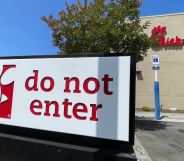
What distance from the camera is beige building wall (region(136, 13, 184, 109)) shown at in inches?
902

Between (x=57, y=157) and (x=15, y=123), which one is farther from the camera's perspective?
(x=15, y=123)

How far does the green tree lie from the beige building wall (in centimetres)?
1133

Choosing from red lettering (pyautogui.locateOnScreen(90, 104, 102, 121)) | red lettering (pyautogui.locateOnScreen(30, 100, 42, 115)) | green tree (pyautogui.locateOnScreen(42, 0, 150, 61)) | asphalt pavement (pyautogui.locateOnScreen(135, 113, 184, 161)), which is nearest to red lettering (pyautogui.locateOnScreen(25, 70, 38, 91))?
red lettering (pyautogui.locateOnScreen(30, 100, 42, 115))

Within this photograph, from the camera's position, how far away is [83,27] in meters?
12.0

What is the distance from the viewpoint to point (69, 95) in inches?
117

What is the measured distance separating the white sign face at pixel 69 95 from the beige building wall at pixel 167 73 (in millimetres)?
20885

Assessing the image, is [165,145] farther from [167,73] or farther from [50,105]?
[167,73]

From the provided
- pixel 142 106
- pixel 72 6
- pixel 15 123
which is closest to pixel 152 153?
pixel 15 123

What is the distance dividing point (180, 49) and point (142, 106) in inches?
213

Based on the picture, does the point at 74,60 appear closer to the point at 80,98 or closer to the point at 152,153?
the point at 80,98

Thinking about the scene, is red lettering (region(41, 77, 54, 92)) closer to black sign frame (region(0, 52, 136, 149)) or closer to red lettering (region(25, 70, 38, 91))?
red lettering (region(25, 70, 38, 91))

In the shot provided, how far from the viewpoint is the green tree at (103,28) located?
11633 mm

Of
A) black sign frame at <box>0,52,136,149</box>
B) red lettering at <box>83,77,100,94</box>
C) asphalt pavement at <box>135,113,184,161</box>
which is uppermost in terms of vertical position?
red lettering at <box>83,77,100,94</box>

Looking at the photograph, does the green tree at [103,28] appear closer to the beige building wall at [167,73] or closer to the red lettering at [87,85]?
the red lettering at [87,85]
